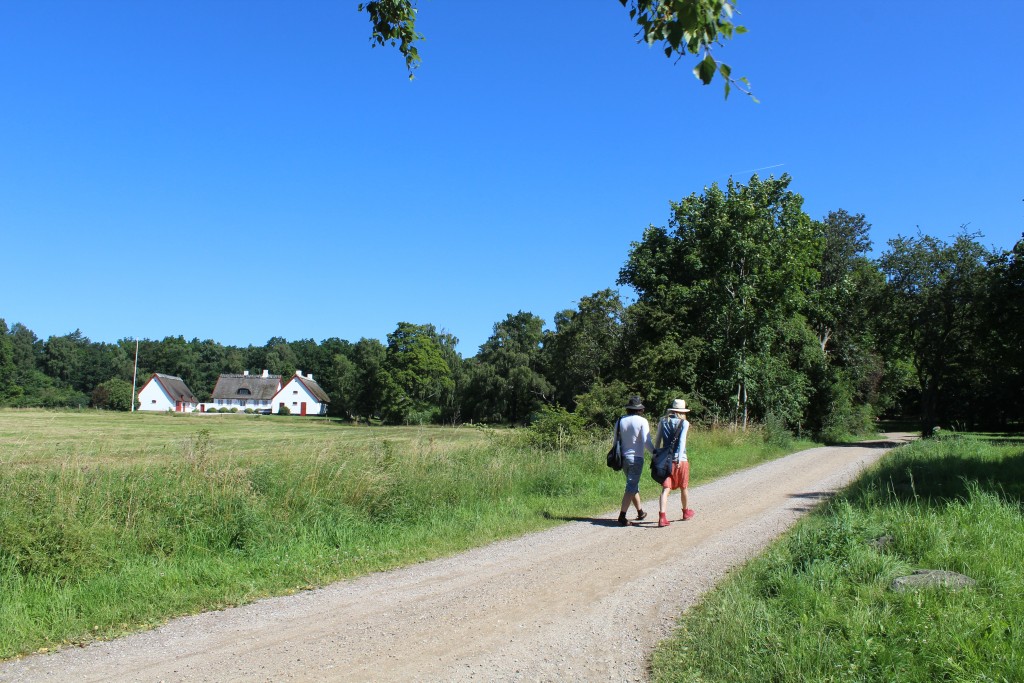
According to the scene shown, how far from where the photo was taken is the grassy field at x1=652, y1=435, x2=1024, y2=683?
14.8 feet

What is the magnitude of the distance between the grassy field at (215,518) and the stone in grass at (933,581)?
493cm

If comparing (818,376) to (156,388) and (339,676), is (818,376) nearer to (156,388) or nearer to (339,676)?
(339,676)

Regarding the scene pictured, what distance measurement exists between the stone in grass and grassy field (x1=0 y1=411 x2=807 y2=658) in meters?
4.93

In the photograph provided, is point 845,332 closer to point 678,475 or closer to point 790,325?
point 790,325

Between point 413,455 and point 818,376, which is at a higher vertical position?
point 818,376

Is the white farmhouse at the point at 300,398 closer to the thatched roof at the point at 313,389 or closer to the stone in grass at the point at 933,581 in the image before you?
the thatched roof at the point at 313,389

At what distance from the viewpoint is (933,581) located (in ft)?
19.0

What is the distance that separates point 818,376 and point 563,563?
34.4 metres

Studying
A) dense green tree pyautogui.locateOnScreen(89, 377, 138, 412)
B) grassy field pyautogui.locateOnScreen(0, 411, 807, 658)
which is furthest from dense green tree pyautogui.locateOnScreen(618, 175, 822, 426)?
dense green tree pyautogui.locateOnScreen(89, 377, 138, 412)

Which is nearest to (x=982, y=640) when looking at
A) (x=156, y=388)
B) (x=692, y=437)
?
(x=692, y=437)

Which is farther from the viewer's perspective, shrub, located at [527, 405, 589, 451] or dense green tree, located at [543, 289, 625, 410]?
dense green tree, located at [543, 289, 625, 410]

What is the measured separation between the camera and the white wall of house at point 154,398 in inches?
4232

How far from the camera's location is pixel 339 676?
4.78 metres

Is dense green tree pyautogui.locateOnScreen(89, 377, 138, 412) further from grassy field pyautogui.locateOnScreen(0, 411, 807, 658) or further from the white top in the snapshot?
the white top
